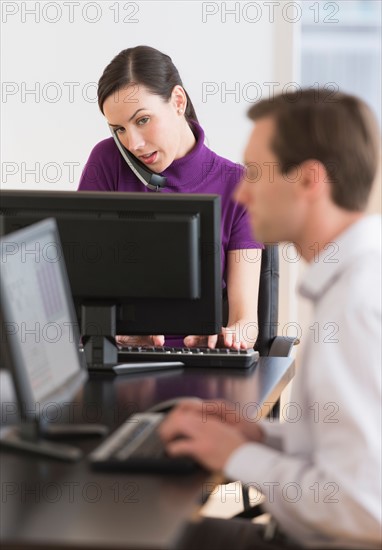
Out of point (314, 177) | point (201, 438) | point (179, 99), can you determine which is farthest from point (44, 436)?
point (179, 99)

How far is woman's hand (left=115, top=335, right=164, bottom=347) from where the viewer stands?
2.76 metres

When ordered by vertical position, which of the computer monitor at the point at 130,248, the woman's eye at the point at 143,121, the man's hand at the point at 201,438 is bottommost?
the man's hand at the point at 201,438

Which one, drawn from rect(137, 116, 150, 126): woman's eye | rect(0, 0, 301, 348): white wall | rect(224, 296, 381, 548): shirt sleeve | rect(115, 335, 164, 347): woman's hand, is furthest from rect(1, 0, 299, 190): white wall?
rect(224, 296, 381, 548): shirt sleeve

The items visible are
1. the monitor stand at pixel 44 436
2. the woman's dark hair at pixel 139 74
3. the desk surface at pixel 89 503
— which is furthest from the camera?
the woman's dark hair at pixel 139 74

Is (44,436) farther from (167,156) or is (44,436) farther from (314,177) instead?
(167,156)

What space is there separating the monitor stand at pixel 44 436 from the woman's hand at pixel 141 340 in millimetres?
843

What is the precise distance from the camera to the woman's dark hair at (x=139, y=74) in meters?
2.93

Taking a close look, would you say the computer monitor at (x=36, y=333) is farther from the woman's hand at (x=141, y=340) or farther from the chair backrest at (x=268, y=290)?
the chair backrest at (x=268, y=290)

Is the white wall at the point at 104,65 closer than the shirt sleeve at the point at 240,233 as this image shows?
No

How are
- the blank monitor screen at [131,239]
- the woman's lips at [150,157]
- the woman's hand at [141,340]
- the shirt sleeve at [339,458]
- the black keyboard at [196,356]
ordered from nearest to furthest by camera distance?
the shirt sleeve at [339,458] → the blank monitor screen at [131,239] → the black keyboard at [196,356] → the woman's hand at [141,340] → the woman's lips at [150,157]

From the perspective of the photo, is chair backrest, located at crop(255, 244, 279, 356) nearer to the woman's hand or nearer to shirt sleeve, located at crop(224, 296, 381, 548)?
the woman's hand

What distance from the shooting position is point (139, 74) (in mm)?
2951

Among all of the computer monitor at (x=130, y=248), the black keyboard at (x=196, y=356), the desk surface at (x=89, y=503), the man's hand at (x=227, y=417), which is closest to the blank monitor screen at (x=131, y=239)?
the computer monitor at (x=130, y=248)

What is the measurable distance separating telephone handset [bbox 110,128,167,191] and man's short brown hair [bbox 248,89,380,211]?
133 cm
